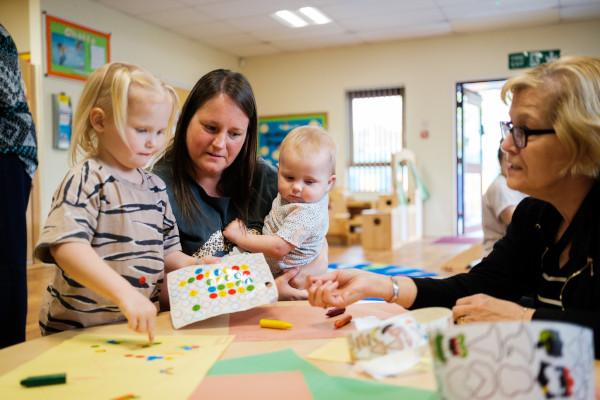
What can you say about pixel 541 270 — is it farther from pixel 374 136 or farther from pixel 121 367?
pixel 374 136

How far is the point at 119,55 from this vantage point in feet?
21.5

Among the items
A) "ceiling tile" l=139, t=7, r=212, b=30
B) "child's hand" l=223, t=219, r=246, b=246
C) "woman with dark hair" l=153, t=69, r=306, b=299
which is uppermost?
"ceiling tile" l=139, t=7, r=212, b=30

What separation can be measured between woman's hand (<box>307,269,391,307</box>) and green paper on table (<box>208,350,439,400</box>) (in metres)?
0.22

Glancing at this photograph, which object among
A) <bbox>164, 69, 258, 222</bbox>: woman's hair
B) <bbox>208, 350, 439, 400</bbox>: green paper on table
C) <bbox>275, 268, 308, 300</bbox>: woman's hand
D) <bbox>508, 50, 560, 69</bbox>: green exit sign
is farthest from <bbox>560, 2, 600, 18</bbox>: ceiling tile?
<bbox>208, 350, 439, 400</bbox>: green paper on table

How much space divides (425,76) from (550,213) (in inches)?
283

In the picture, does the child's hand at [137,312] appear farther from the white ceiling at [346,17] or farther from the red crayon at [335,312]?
the white ceiling at [346,17]

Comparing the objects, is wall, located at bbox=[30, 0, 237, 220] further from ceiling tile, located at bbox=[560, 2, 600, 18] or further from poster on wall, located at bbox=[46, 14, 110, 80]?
ceiling tile, located at bbox=[560, 2, 600, 18]

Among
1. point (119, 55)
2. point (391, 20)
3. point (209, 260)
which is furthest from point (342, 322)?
point (391, 20)

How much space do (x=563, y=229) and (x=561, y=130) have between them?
268mm

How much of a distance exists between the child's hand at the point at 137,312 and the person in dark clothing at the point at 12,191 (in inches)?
30.0

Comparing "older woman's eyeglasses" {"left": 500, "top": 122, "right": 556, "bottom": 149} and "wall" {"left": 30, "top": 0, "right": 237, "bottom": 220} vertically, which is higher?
"wall" {"left": 30, "top": 0, "right": 237, "bottom": 220}

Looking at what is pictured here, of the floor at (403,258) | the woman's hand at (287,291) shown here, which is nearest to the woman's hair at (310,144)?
the woman's hand at (287,291)

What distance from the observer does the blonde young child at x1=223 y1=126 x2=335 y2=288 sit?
1603 millimetres

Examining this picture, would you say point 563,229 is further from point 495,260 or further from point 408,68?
point 408,68
